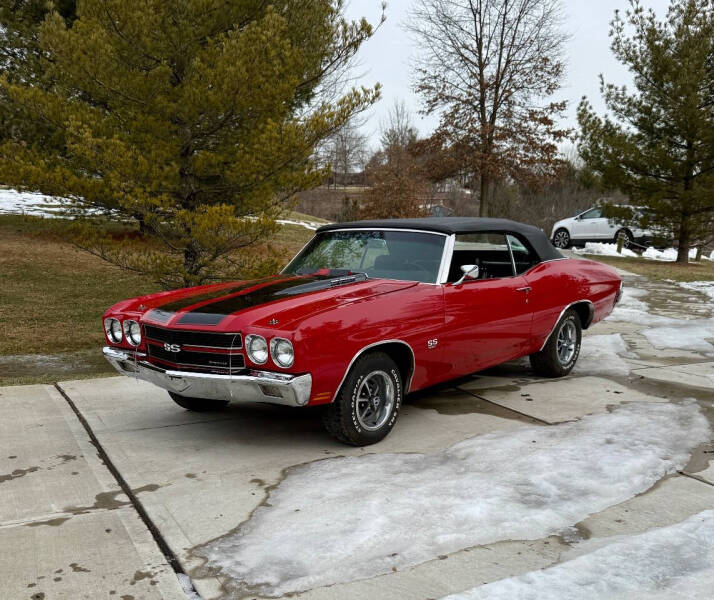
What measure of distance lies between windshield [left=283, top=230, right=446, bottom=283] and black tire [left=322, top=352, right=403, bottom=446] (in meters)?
0.85

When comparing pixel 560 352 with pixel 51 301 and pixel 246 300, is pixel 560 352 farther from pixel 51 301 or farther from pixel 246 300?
A: pixel 51 301

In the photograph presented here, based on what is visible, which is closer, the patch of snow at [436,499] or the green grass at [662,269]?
the patch of snow at [436,499]

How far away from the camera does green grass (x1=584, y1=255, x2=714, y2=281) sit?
1664 centimetres

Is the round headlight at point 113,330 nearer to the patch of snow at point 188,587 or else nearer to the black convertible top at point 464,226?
the black convertible top at point 464,226

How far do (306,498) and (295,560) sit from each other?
0.66 m

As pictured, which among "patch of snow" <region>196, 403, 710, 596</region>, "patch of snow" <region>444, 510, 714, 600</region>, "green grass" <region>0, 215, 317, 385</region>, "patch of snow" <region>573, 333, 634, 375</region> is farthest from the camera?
"green grass" <region>0, 215, 317, 385</region>

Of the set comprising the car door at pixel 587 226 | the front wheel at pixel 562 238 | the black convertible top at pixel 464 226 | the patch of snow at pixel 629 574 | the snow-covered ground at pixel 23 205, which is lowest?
the patch of snow at pixel 629 574

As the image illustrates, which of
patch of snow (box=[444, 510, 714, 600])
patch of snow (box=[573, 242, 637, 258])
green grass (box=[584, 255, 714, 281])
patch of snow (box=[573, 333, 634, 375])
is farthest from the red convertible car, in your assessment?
patch of snow (box=[573, 242, 637, 258])

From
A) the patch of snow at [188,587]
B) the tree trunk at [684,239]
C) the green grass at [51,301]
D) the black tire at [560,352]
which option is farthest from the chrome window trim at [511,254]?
the tree trunk at [684,239]

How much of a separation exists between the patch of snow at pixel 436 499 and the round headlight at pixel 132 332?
1.45 m

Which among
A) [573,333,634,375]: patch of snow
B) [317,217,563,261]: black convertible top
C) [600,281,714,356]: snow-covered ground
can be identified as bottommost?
[573,333,634,375]: patch of snow

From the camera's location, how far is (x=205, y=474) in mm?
4102

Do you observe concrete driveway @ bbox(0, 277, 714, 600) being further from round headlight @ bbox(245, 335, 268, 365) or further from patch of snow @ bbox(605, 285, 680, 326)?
patch of snow @ bbox(605, 285, 680, 326)

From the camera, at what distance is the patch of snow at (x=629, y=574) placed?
2.79 meters
